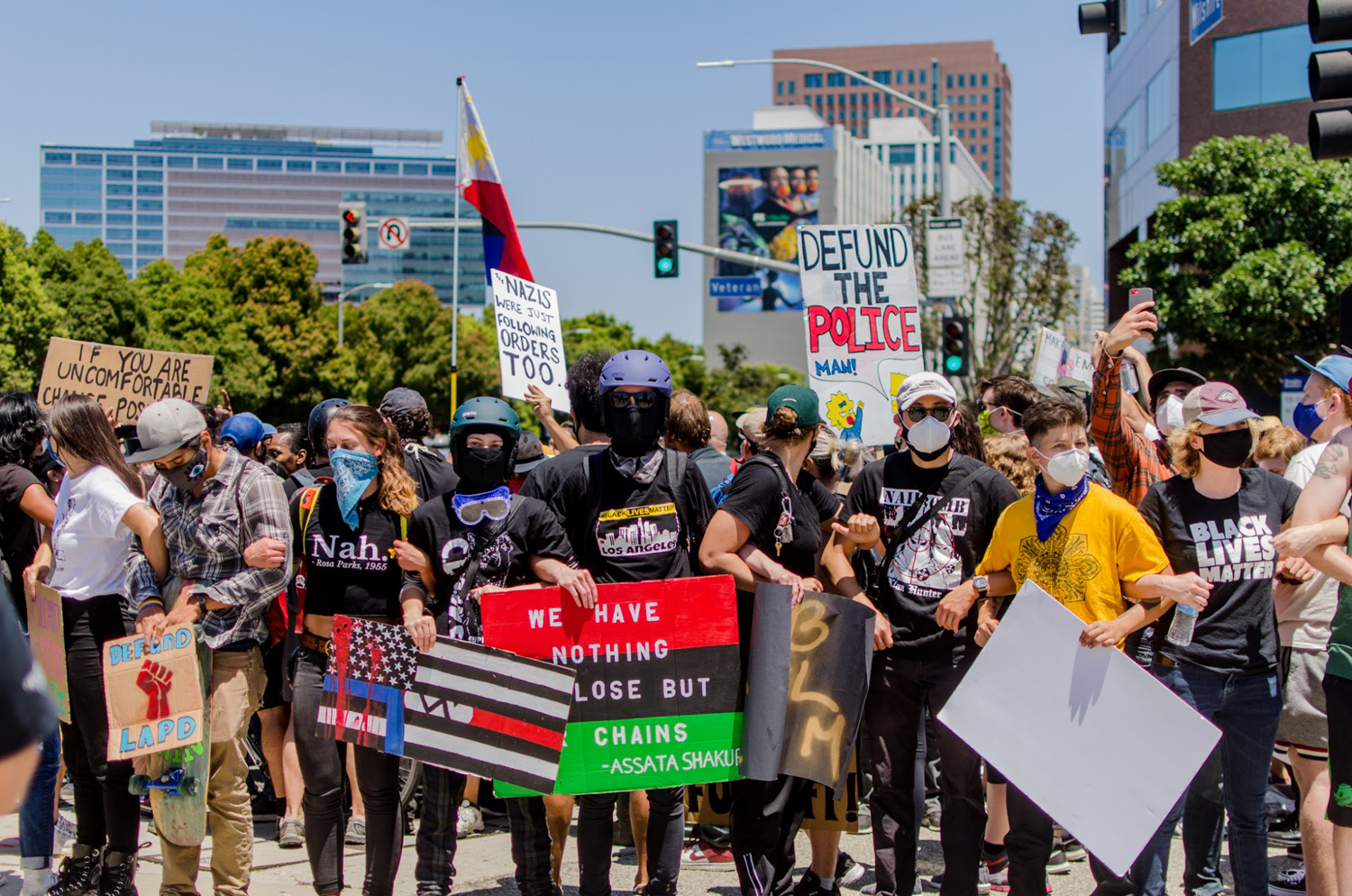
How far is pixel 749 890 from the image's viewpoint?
5062 mm

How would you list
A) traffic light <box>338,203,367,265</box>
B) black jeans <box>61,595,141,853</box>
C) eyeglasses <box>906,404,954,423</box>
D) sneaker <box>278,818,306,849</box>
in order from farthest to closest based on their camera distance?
traffic light <box>338,203,367,265</box>
sneaker <box>278,818,306,849</box>
black jeans <box>61,595,141,853</box>
eyeglasses <box>906,404,954,423</box>

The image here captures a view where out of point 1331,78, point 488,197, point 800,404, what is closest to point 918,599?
point 800,404

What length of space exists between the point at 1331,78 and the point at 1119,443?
3.14 metres

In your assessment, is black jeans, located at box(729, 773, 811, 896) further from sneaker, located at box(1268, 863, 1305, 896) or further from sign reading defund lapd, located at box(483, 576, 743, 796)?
sneaker, located at box(1268, 863, 1305, 896)

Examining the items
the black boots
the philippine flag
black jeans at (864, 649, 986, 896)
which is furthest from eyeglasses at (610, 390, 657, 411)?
the philippine flag

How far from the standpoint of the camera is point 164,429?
197 inches

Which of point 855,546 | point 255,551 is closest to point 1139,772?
point 855,546

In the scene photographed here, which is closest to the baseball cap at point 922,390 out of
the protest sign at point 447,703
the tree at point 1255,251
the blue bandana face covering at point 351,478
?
the protest sign at point 447,703

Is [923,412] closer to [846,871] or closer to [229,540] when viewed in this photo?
[846,871]

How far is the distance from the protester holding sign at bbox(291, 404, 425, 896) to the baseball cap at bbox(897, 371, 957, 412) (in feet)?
6.75

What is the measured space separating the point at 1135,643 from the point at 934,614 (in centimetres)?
86

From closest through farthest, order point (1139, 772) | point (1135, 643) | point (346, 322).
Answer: point (1139, 772) → point (1135, 643) → point (346, 322)

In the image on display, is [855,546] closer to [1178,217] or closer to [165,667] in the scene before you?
[165,667]

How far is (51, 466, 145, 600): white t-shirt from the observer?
525 cm
